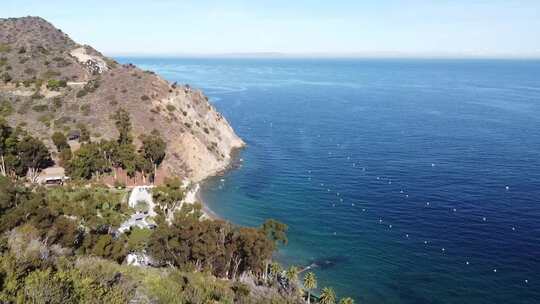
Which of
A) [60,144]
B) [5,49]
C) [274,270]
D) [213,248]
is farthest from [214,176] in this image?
[5,49]

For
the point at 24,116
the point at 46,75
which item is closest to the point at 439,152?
the point at 24,116

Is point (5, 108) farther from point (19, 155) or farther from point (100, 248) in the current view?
point (100, 248)

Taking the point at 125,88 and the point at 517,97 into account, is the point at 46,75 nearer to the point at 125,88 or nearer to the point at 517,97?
the point at 125,88

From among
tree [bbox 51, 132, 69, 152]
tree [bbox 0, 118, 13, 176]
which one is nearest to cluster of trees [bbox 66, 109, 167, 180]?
tree [bbox 51, 132, 69, 152]

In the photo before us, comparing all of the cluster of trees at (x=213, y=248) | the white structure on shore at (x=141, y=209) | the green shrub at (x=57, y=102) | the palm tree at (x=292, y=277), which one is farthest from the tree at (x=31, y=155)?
the palm tree at (x=292, y=277)

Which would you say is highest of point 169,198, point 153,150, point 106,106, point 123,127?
point 106,106

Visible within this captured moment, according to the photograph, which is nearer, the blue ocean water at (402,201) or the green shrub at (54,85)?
the blue ocean water at (402,201)

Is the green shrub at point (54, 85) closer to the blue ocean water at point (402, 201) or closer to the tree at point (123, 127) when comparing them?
the tree at point (123, 127)
